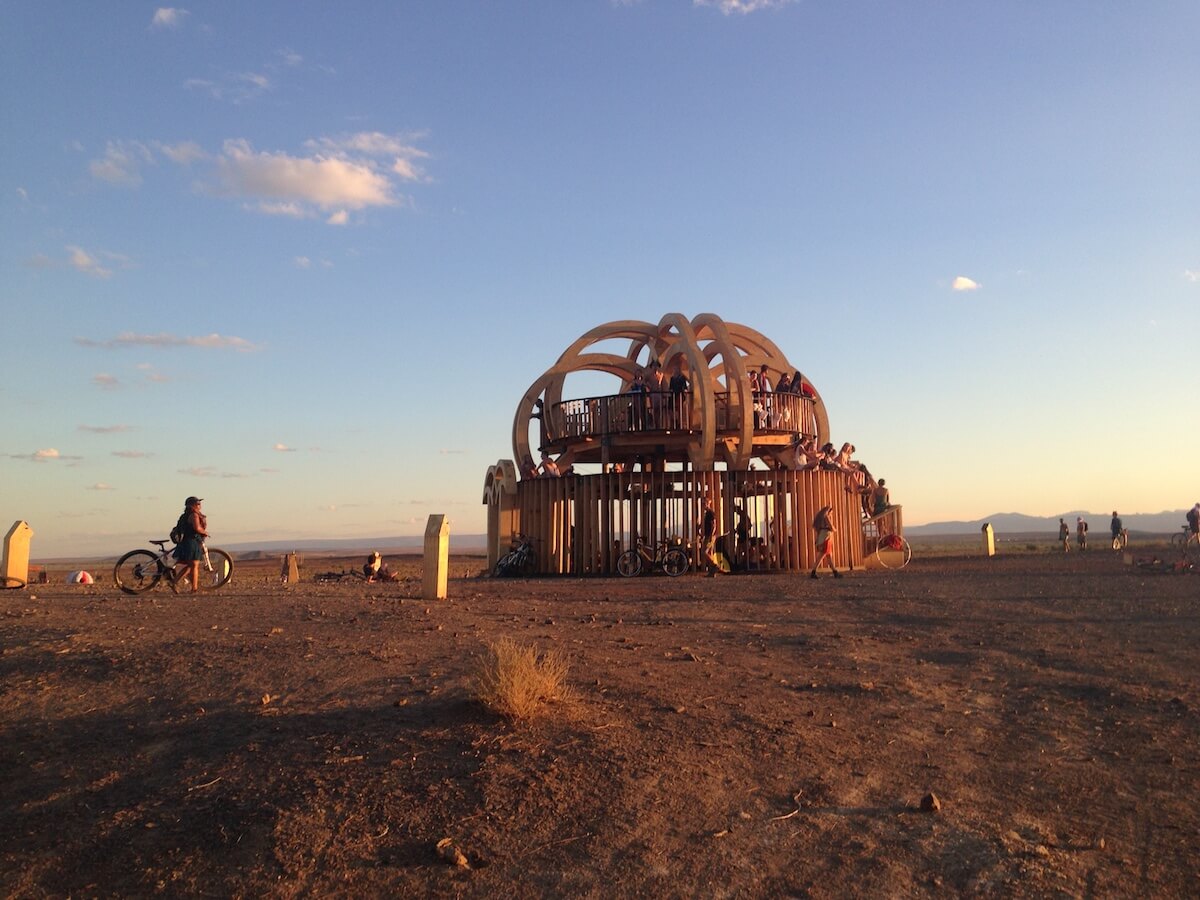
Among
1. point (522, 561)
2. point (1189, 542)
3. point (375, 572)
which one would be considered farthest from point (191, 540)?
point (1189, 542)

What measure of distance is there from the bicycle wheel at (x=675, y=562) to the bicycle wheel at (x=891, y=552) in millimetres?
6133

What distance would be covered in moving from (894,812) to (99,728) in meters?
6.10

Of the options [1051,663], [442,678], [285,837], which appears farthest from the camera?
[1051,663]

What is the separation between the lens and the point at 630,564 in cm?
2214

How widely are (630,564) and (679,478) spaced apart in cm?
256

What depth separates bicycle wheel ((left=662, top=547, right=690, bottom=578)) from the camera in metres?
21.8

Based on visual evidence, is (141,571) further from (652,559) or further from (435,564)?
(652,559)

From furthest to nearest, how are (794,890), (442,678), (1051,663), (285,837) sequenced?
1. (1051,663)
2. (442,678)
3. (285,837)
4. (794,890)

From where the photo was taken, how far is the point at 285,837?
18.5 feet

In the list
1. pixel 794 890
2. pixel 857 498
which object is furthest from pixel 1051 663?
pixel 857 498

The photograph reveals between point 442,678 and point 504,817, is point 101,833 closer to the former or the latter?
point 504,817

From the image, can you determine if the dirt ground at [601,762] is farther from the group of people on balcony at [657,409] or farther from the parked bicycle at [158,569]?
the group of people on balcony at [657,409]

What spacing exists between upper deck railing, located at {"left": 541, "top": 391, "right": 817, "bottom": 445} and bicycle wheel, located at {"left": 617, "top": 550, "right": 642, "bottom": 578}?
10.2 feet

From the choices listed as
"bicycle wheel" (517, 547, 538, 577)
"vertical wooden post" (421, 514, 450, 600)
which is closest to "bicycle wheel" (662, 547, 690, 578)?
"bicycle wheel" (517, 547, 538, 577)
